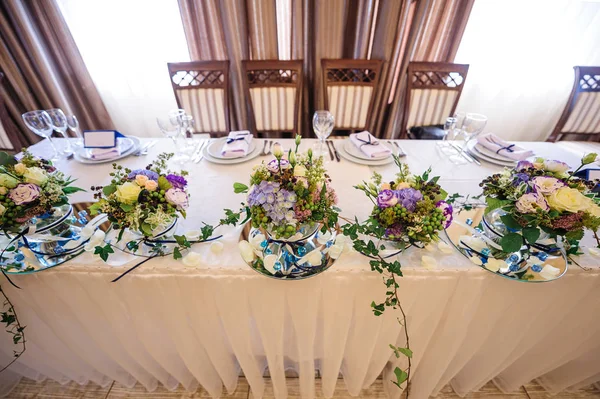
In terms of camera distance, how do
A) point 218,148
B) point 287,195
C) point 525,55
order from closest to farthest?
1. point 287,195
2. point 218,148
3. point 525,55

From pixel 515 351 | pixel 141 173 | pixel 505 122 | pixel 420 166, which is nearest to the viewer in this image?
pixel 141 173

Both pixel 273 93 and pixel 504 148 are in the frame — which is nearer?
pixel 504 148

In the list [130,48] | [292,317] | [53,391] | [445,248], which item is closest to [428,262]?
[445,248]

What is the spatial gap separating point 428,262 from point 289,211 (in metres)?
0.42

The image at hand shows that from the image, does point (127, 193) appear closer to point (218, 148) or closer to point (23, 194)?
point (23, 194)

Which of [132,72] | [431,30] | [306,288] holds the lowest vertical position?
[306,288]

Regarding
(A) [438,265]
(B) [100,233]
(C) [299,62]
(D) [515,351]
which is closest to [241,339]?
(B) [100,233]

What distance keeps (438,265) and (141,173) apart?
32.6 inches

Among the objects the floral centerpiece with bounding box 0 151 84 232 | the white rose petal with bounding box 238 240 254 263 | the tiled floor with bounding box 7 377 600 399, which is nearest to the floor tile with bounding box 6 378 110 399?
the tiled floor with bounding box 7 377 600 399

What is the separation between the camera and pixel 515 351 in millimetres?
994

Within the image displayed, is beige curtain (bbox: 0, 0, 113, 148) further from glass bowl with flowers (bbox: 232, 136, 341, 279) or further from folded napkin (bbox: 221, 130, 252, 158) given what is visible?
glass bowl with flowers (bbox: 232, 136, 341, 279)

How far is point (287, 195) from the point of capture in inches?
23.0

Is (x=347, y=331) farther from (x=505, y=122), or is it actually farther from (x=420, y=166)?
(x=505, y=122)

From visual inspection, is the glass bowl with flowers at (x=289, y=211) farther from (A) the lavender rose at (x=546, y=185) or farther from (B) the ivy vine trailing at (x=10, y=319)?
(B) the ivy vine trailing at (x=10, y=319)
